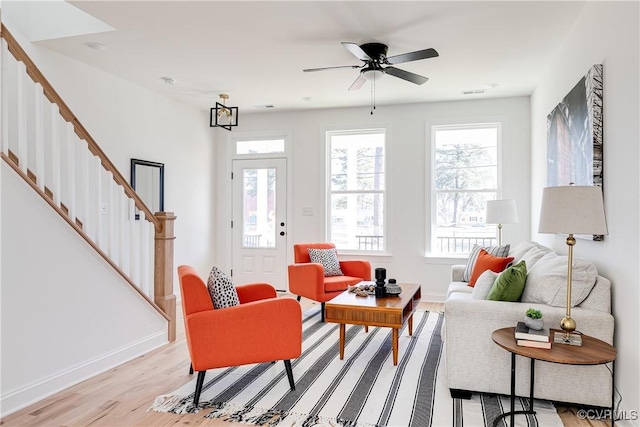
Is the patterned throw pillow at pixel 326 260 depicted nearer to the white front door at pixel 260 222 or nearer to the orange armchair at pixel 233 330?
the white front door at pixel 260 222

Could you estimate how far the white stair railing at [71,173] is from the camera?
266 cm

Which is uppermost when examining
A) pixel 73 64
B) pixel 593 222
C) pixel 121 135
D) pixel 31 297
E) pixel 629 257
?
pixel 73 64

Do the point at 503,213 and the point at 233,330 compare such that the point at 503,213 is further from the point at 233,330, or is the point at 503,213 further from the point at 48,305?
the point at 48,305

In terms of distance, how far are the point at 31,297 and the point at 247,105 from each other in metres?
3.93

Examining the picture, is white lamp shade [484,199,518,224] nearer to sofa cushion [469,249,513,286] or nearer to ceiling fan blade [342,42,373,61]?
sofa cushion [469,249,513,286]

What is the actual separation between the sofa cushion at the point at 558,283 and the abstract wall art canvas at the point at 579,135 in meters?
0.33

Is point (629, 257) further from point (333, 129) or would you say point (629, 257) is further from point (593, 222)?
point (333, 129)


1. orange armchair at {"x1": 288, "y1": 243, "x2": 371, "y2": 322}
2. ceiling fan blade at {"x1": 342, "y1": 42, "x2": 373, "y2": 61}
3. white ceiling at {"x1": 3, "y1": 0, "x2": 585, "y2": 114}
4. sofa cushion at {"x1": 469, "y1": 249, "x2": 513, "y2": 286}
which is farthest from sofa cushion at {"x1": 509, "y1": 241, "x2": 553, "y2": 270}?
ceiling fan blade at {"x1": 342, "y1": 42, "x2": 373, "y2": 61}

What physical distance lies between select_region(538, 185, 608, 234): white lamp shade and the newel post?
9.96 ft

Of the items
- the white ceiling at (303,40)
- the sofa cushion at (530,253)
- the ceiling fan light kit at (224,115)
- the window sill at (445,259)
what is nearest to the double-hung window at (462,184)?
the window sill at (445,259)

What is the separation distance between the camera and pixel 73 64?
4.16 metres

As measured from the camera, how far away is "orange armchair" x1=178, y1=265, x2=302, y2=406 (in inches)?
103

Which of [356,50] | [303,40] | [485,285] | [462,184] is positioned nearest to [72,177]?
[303,40]

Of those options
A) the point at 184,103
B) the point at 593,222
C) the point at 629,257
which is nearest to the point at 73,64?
the point at 184,103
